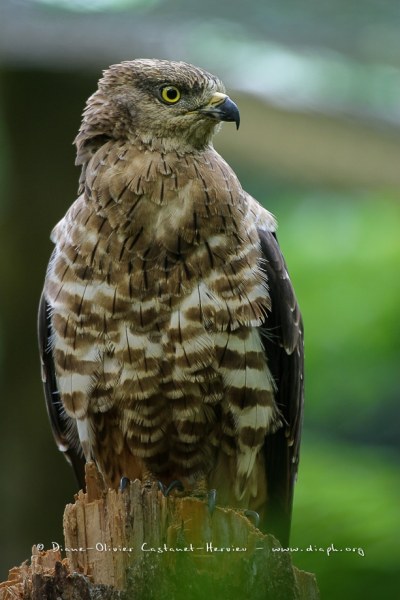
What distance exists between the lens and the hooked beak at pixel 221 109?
4.39 meters

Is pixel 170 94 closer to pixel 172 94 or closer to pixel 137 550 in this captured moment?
pixel 172 94

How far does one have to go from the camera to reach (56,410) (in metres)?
4.93

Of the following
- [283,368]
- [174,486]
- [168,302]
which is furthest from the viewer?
[283,368]

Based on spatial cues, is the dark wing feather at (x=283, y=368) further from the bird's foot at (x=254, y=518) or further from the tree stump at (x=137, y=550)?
the tree stump at (x=137, y=550)

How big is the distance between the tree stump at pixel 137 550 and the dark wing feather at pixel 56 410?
0.96 metres

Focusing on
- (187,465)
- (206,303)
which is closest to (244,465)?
(187,465)

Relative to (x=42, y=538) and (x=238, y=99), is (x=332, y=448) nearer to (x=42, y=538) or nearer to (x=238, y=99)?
(x=42, y=538)

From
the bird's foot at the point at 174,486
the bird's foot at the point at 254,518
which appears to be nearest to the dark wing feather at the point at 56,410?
the bird's foot at the point at 174,486

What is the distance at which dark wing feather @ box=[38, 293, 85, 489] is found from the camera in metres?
4.74

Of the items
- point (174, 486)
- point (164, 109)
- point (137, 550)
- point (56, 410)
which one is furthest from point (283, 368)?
point (137, 550)

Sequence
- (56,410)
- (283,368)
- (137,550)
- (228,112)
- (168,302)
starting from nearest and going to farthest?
(137,550), (168,302), (228,112), (283,368), (56,410)

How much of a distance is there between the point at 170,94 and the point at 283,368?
1475mm

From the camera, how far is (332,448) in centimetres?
620

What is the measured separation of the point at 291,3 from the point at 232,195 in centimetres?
250
